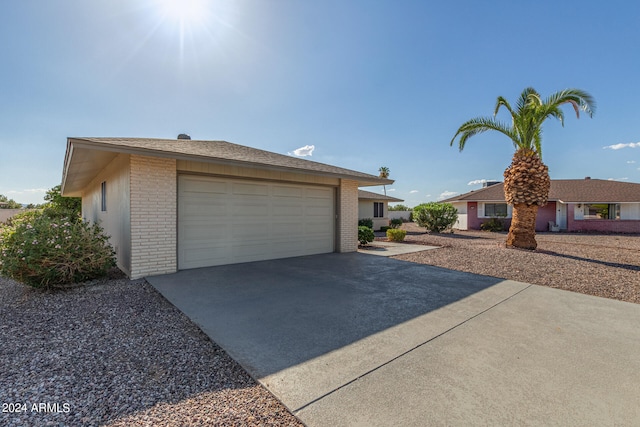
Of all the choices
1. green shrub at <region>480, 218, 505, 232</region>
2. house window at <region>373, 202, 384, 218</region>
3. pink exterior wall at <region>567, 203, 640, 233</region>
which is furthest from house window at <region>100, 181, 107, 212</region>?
pink exterior wall at <region>567, 203, 640, 233</region>

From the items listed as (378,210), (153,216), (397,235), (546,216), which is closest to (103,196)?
(153,216)

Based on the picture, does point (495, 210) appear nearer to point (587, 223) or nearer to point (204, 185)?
point (587, 223)

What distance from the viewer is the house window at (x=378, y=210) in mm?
22384

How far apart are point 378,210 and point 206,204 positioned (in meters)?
17.6

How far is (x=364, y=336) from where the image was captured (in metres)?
3.20

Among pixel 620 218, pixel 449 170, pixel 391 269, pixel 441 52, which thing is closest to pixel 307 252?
pixel 391 269

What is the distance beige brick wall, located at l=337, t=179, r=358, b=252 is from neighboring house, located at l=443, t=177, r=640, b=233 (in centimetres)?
1615

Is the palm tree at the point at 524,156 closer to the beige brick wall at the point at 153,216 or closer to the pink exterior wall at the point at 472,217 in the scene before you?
the beige brick wall at the point at 153,216

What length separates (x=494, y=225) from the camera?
20609 mm

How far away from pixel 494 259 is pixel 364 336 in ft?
22.5

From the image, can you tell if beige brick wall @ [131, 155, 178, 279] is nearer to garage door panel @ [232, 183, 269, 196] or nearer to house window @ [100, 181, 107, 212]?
garage door panel @ [232, 183, 269, 196]

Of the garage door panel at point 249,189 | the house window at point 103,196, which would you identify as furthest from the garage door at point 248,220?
the house window at point 103,196

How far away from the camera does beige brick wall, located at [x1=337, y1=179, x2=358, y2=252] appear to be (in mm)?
9742

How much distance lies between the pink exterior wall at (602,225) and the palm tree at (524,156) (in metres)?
14.1
